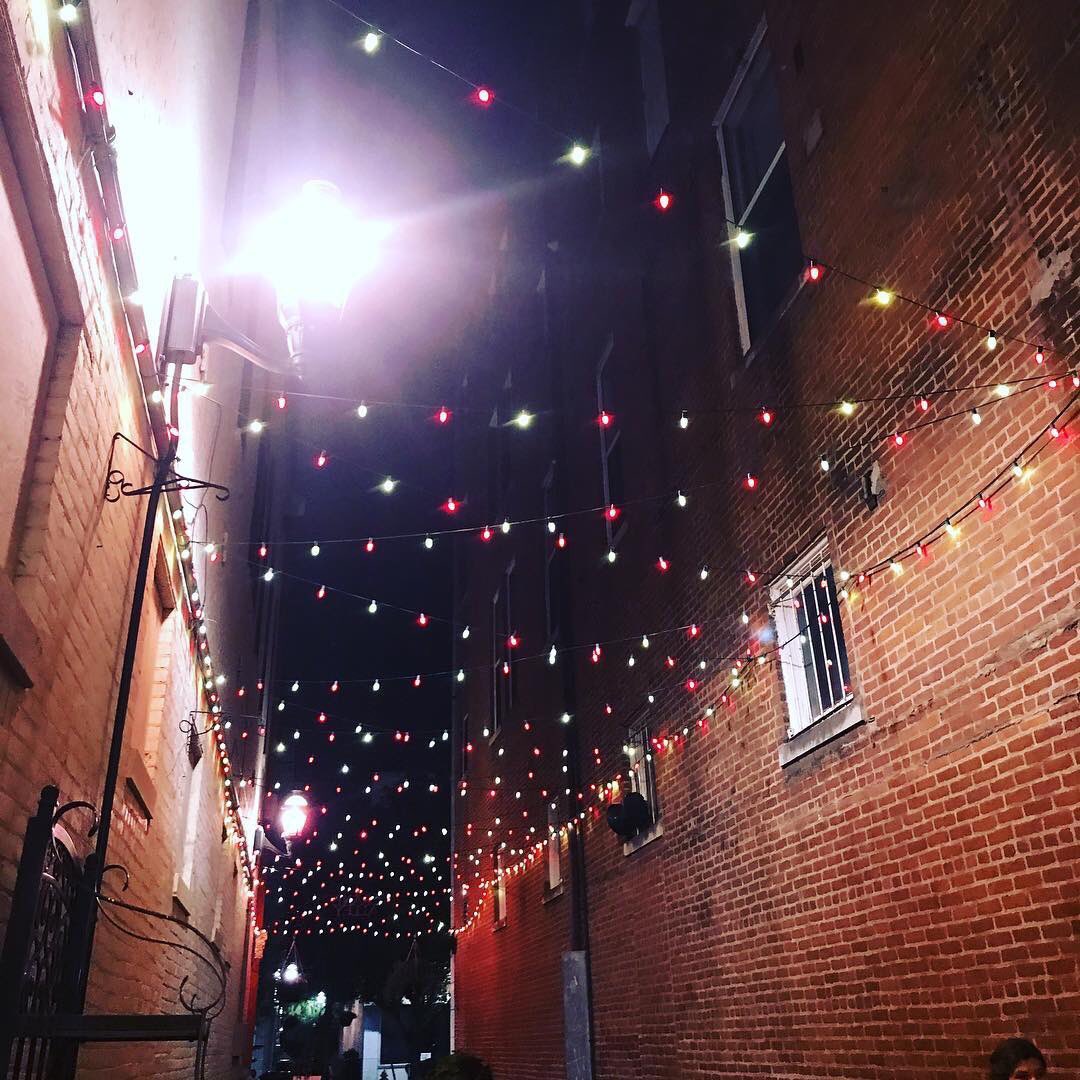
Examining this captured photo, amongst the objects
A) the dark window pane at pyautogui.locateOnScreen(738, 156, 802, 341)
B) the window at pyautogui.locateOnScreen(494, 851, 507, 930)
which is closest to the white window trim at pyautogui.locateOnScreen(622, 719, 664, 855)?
the dark window pane at pyautogui.locateOnScreen(738, 156, 802, 341)

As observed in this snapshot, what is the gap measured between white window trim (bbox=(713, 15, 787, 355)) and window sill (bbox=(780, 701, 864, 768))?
122 inches

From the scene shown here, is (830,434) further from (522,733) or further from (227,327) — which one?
(522,733)

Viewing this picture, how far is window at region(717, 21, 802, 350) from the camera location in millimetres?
7875

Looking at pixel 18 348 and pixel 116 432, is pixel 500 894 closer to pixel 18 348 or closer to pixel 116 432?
pixel 116 432

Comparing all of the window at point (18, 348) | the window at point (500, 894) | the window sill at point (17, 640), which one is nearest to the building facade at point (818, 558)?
the window at point (500, 894)

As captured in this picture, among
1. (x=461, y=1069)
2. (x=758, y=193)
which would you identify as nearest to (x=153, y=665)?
(x=758, y=193)

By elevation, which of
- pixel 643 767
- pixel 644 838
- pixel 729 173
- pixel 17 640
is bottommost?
pixel 17 640

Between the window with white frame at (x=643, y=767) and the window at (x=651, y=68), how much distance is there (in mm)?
6242

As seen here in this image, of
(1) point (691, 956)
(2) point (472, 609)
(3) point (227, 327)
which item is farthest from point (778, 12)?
(2) point (472, 609)

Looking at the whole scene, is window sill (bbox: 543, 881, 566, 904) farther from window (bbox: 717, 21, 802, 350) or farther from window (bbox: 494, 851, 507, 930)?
window (bbox: 717, 21, 802, 350)

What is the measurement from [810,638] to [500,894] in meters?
10.7

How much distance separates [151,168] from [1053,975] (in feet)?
18.9

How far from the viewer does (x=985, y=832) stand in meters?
4.72

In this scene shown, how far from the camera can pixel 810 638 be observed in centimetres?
687
